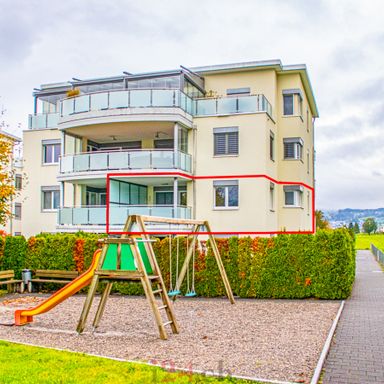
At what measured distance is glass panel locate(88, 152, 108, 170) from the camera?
28.2m

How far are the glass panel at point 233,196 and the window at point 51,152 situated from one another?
11632 mm

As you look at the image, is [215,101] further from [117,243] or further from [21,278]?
[117,243]

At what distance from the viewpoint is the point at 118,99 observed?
28.4 meters

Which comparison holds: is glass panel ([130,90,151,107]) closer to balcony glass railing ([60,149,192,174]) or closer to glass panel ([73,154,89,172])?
balcony glass railing ([60,149,192,174])

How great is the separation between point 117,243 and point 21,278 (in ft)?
30.3

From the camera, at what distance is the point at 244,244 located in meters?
16.3

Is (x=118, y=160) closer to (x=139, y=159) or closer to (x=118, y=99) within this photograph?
(x=139, y=159)

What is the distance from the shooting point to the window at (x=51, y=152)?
33.5 m

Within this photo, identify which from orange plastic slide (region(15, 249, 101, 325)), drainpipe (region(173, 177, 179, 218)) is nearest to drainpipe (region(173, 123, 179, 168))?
drainpipe (region(173, 177, 179, 218))

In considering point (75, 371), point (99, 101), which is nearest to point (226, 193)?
point (99, 101)

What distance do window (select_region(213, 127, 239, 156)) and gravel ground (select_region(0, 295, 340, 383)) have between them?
14477 mm

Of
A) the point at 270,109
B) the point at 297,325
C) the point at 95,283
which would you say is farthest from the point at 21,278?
the point at 270,109

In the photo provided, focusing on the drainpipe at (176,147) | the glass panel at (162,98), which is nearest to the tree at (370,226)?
the drainpipe at (176,147)

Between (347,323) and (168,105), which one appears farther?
(168,105)
